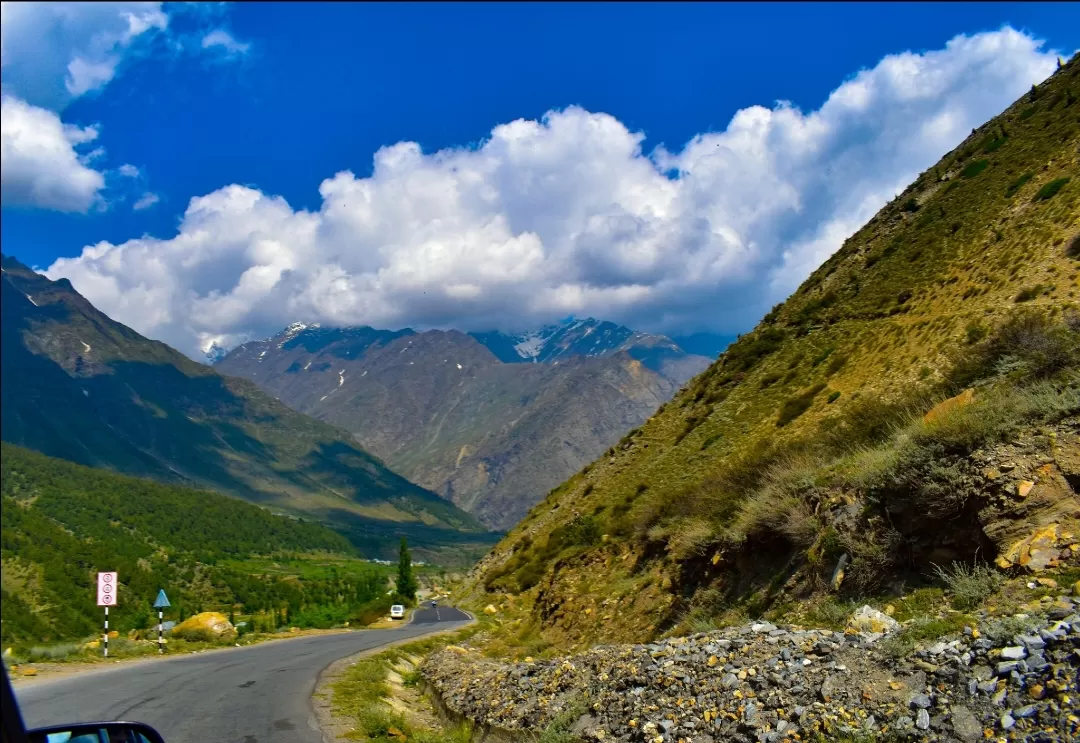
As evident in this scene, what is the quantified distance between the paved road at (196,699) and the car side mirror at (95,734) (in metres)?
7.60

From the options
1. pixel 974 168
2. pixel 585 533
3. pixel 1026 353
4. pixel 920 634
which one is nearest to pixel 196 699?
pixel 920 634

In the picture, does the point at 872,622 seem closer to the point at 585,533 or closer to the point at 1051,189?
the point at 585,533

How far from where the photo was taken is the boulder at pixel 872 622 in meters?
9.02

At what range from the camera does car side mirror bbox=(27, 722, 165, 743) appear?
5.10 metres

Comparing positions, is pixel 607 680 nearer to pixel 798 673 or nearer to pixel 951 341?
pixel 798 673

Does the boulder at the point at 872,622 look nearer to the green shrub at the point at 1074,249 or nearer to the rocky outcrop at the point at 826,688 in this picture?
the rocky outcrop at the point at 826,688

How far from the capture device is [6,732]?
3.01 meters

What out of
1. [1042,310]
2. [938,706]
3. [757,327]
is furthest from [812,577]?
[757,327]

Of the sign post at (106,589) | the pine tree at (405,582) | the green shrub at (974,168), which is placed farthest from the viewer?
the pine tree at (405,582)

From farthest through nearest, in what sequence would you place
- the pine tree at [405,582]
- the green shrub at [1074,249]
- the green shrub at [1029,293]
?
the pine tree at [405,582] < the green shrub at [1074,249] < the green shrub at [1029,293]

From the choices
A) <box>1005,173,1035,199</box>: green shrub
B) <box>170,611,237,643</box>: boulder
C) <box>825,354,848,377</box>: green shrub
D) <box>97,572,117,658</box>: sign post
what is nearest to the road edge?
<box>97,572,117,658</box>: sign post

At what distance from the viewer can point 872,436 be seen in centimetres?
1848

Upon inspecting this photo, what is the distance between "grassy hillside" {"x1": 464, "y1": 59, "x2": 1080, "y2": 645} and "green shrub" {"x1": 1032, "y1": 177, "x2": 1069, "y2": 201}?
0.10m

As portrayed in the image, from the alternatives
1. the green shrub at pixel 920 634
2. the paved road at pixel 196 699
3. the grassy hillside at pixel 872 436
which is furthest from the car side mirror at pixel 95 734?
the grassy hillside at pixel 872 436
